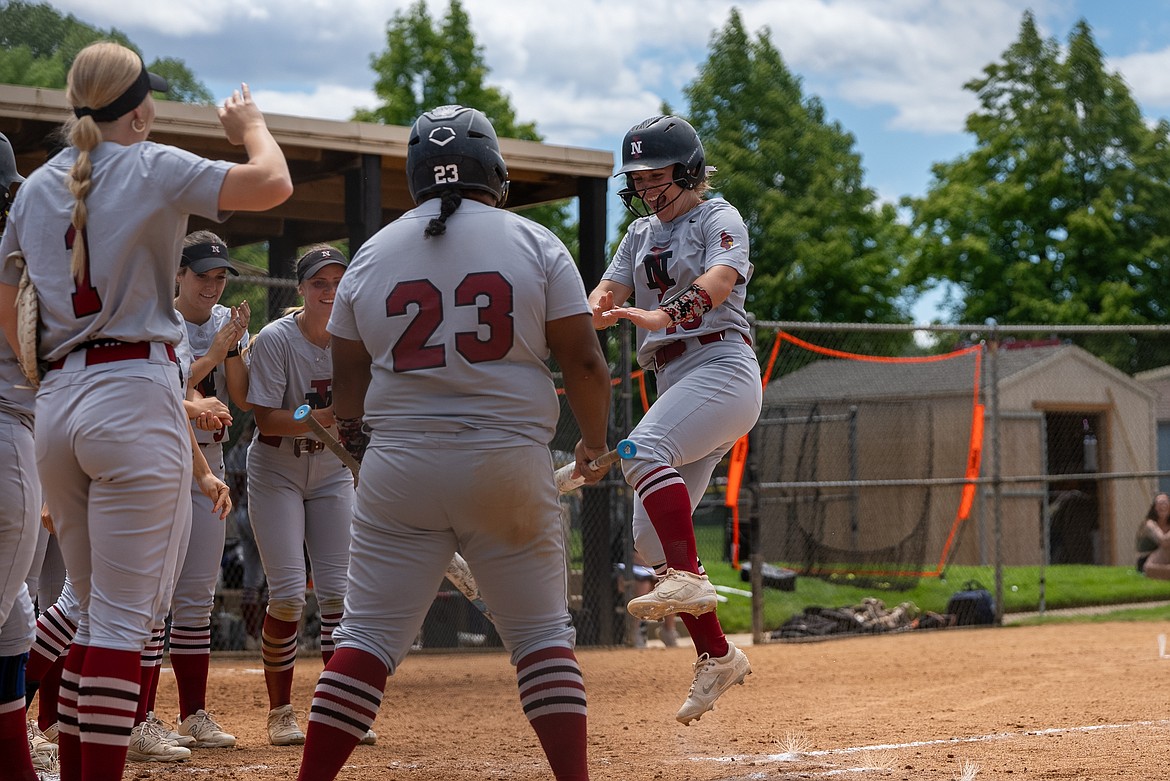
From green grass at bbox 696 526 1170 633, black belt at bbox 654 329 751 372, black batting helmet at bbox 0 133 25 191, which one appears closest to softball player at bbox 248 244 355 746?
black belt at bbox 654 329 751 372

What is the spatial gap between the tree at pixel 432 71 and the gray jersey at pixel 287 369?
2492cm

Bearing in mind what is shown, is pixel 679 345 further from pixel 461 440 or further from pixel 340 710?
pixel 340 710

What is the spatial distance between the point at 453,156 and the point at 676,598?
6.23 feet

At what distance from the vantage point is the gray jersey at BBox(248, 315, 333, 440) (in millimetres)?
5738

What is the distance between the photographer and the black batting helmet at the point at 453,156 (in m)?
3.66

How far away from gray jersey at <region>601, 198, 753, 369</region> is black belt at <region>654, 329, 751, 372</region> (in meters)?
0.02

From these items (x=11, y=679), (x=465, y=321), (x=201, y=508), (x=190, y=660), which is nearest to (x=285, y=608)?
(x=190, y=660)

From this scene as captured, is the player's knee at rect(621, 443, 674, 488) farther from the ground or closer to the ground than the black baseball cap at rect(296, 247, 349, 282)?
closer to the ground

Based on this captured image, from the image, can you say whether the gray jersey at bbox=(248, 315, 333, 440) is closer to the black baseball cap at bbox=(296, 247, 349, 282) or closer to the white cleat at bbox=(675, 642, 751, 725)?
the black baseball cap at bbox=(296, 247, 349, 282)

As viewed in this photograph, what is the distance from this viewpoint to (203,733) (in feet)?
18.6

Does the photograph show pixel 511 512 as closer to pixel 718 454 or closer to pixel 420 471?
pixel 420 471

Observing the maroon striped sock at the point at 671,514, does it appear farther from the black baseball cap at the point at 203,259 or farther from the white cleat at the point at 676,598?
the black baseball cap at the point at 203,259

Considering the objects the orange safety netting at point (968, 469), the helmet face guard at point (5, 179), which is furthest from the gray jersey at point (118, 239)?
the orange safety netting at point (968, 469)

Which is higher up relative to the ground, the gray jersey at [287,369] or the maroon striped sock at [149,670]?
the gray jersey at [287,369]
